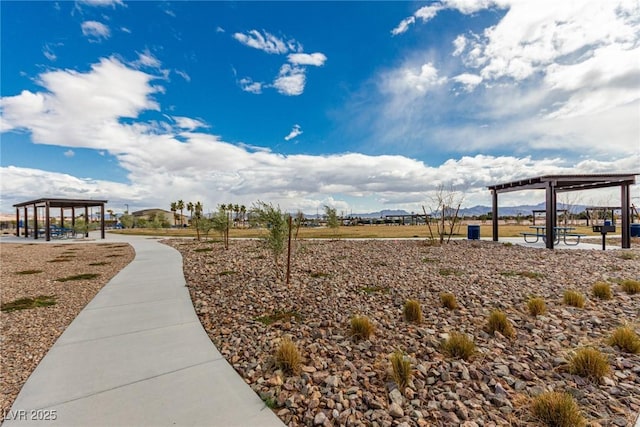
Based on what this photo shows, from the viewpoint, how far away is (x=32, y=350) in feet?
11.7

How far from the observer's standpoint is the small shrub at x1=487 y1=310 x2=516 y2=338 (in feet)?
12.4

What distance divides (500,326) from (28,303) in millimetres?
7959

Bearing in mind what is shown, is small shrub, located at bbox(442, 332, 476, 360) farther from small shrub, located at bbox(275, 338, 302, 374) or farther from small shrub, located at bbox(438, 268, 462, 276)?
small shrub, located at bbox(438, 268, 462, 276)

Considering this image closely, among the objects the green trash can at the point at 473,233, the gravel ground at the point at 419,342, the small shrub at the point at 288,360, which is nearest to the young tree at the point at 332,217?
the green trash can at the point at 473,233

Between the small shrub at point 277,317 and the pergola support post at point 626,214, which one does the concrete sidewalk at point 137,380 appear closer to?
the small shrub at point 277,317

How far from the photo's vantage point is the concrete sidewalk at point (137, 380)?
7.58 feet

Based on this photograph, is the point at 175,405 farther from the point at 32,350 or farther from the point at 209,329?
the point at 32,350

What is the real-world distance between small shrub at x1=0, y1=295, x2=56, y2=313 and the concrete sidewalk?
156cm

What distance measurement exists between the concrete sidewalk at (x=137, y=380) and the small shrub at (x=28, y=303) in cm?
156

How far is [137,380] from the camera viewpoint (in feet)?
9.18

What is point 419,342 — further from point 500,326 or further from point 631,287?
point 631,287

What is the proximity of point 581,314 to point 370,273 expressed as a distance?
4062 millimetres

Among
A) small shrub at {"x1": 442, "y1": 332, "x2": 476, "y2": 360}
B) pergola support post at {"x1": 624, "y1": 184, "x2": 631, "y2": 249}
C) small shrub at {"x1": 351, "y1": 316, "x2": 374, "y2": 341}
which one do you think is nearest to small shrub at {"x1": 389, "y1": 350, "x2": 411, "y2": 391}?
small shrub at {"x1": 442, "y1": 332, "x2": 476, "y2": 360}

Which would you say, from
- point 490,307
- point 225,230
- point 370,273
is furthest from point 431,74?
point 225,230
